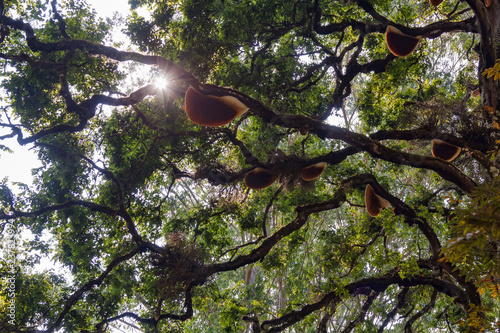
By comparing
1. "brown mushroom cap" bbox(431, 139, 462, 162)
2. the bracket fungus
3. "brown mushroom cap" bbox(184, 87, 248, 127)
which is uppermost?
"brown mushroom cap" bbox(431, 139, 462, 162)

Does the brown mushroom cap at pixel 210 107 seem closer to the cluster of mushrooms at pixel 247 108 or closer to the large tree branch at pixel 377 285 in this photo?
the cluster of mushrooms at pixel 247 108

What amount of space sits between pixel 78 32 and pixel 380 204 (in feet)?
17.5

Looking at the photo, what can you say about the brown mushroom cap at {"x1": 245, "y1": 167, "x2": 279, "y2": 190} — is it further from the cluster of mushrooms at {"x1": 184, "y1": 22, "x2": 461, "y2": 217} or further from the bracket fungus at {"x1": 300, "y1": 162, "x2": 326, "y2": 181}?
the bracket fungus at {"x1": 300, "y1": 162, "x2": 326, "y2": 181}

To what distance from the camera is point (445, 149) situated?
4.86 m

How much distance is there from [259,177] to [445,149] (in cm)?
244

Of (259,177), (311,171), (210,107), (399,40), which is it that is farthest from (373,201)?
(210,107)

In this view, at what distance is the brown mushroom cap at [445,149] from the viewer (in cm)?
477

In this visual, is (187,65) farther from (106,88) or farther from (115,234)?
(115,234)

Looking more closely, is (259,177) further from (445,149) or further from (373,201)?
(445,149)

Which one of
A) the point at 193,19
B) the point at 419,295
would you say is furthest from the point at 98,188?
the point at 419,295

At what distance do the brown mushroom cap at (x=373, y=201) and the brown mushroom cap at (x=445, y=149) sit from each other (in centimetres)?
94

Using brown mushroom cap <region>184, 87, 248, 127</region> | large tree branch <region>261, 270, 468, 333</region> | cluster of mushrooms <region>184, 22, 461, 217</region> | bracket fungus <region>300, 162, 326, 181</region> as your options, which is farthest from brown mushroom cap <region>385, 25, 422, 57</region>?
large tree branch <region>261, 270, 468, 333</region>

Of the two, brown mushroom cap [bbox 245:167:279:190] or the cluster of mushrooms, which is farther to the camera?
brown mushroom cap [bbox 245:167:279:190]

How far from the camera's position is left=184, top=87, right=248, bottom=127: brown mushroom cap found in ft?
12.5
